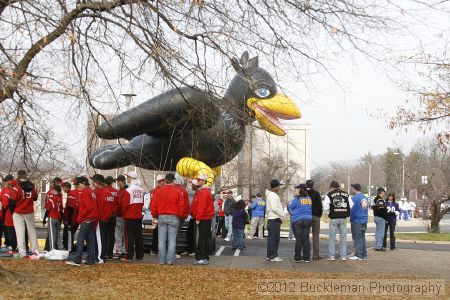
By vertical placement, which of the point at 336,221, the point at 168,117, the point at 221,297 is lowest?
the point at 221,297

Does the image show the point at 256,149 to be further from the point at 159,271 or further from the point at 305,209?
the point at 305,209

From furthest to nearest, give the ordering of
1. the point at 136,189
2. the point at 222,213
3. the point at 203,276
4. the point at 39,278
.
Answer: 1. the point at 222,213
2. the point at 136,189
3. the point at 203,276
4. the point at 39,278

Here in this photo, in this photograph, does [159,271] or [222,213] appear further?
[222,213]

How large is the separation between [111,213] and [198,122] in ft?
12.9

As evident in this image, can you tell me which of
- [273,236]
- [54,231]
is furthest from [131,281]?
[54,231]

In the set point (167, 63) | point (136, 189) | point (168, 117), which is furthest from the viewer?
point (136, 189)

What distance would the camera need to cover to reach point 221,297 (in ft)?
28.9

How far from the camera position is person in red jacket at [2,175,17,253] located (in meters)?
13.4

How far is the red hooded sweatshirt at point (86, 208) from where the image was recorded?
39.8ft

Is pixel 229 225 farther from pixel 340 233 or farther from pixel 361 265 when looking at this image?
pixel 361 265

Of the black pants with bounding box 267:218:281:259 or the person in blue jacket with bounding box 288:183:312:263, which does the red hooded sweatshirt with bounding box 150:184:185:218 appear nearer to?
the black pants with bounding box 267:218:281:259

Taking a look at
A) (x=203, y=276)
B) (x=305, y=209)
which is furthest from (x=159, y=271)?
(x=305, y=209)

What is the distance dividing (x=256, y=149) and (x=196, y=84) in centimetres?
132

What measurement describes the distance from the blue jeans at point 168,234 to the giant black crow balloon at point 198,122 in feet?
3.49
